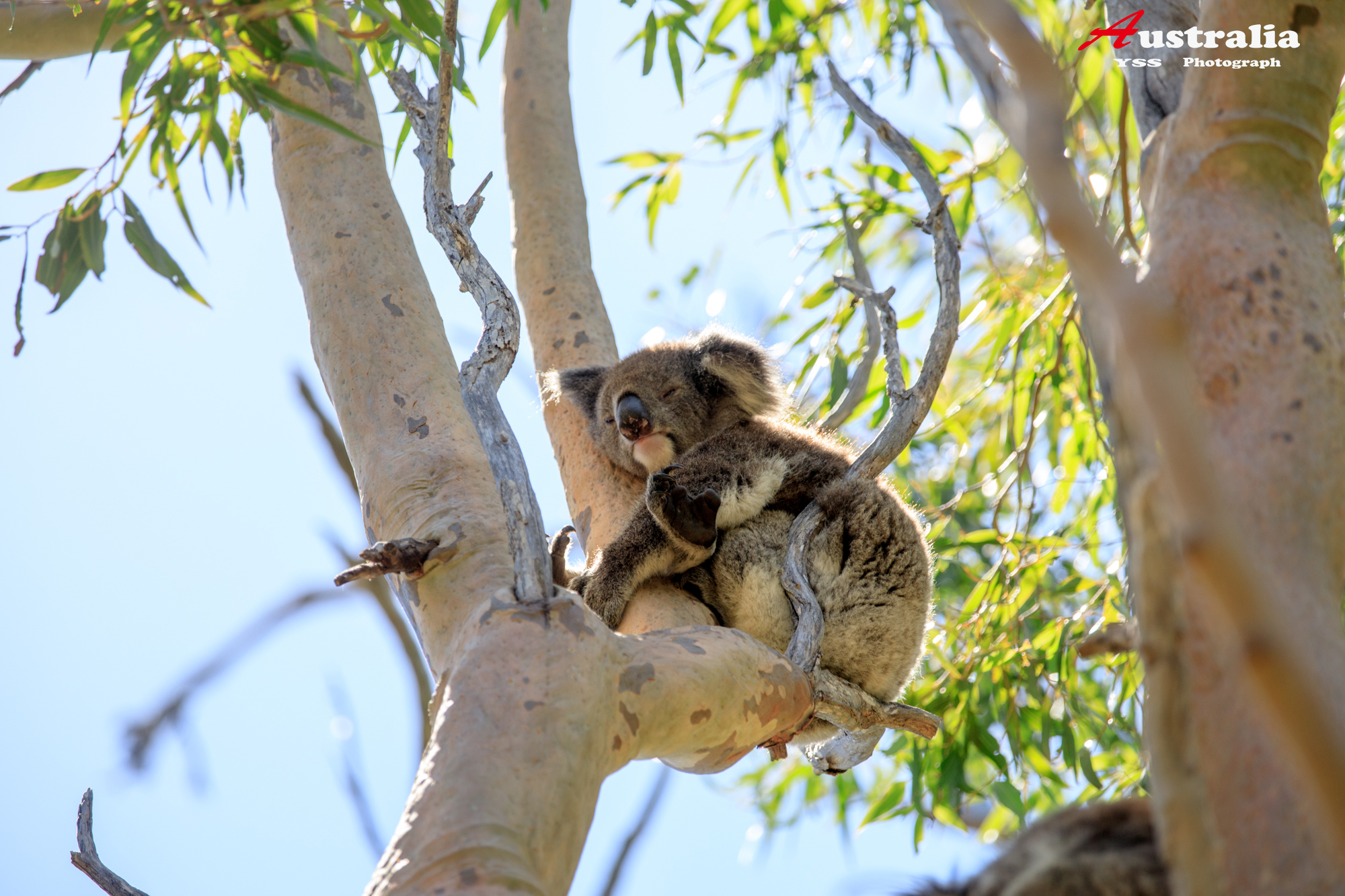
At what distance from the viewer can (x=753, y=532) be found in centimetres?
236

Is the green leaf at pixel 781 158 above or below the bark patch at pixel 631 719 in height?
above

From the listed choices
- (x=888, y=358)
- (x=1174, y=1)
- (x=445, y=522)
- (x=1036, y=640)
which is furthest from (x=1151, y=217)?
(x=1036, y=640)

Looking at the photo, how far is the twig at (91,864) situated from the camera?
148cm

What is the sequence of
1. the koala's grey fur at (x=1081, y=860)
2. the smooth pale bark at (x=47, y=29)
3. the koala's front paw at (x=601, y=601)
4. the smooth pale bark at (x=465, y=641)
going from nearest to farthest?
the koala's grey fur at (x=1081, y=860) < the smooth pale bark at (x=465, y=641) < the koala's front paw at (x=601, y=601) < the smooth pale bark at (x=47, y=29)

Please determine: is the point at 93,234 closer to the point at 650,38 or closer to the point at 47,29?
the point at 47,29

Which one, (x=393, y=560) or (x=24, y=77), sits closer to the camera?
(x=393, y=560)

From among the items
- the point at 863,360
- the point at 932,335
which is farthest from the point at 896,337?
the point at 863,360

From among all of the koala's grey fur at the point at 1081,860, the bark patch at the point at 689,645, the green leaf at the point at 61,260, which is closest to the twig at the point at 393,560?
the bark patch at the point at 689,645

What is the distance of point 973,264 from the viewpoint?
433cm

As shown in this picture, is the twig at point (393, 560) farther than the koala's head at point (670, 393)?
No

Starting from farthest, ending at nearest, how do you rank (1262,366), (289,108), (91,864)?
1. (289,108)
2. (91,864)
3. (1262,366)

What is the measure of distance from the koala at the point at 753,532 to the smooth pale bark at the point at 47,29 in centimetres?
147

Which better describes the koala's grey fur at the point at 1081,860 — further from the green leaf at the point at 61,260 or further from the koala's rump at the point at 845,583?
the green leaf at the point at 61,260

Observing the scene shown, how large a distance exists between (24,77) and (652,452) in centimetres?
187
